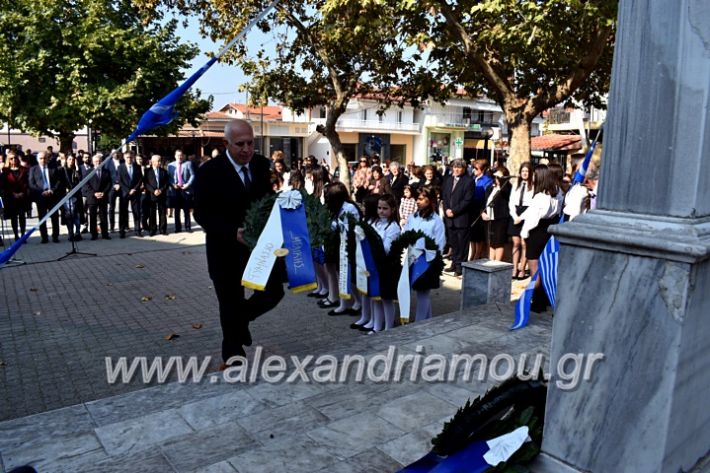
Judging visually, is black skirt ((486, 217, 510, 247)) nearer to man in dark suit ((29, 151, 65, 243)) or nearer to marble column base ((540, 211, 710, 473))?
marble column base ((540, 211, 710, 473))

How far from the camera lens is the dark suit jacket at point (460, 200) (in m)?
9.66

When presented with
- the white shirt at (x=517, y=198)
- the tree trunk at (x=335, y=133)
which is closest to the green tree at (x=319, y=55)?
the tree trunk at (x=335, y=133)

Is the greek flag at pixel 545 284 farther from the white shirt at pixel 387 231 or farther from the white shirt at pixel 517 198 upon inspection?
the white shirt at pixel 517 198

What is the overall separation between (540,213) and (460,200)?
169 cm

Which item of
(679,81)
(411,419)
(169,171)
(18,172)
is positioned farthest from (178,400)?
(169,171)

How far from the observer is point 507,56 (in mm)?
11992

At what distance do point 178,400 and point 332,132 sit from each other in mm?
14513

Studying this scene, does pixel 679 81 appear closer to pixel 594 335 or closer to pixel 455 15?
pixel 594 335

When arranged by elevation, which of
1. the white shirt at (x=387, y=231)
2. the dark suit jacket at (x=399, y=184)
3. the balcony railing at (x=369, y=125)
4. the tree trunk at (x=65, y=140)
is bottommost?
the white shirt at (x=387, y=231)

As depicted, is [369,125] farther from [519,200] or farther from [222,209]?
[222,209]

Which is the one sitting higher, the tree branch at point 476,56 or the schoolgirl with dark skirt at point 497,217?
the tree branch at point 476,56

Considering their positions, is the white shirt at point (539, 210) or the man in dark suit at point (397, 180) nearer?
the white shirt at point (539, 210)

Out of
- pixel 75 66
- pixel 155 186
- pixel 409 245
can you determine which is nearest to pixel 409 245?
pixel 409 245

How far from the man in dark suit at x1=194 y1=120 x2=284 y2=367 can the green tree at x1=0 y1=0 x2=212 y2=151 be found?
79.1 feet
